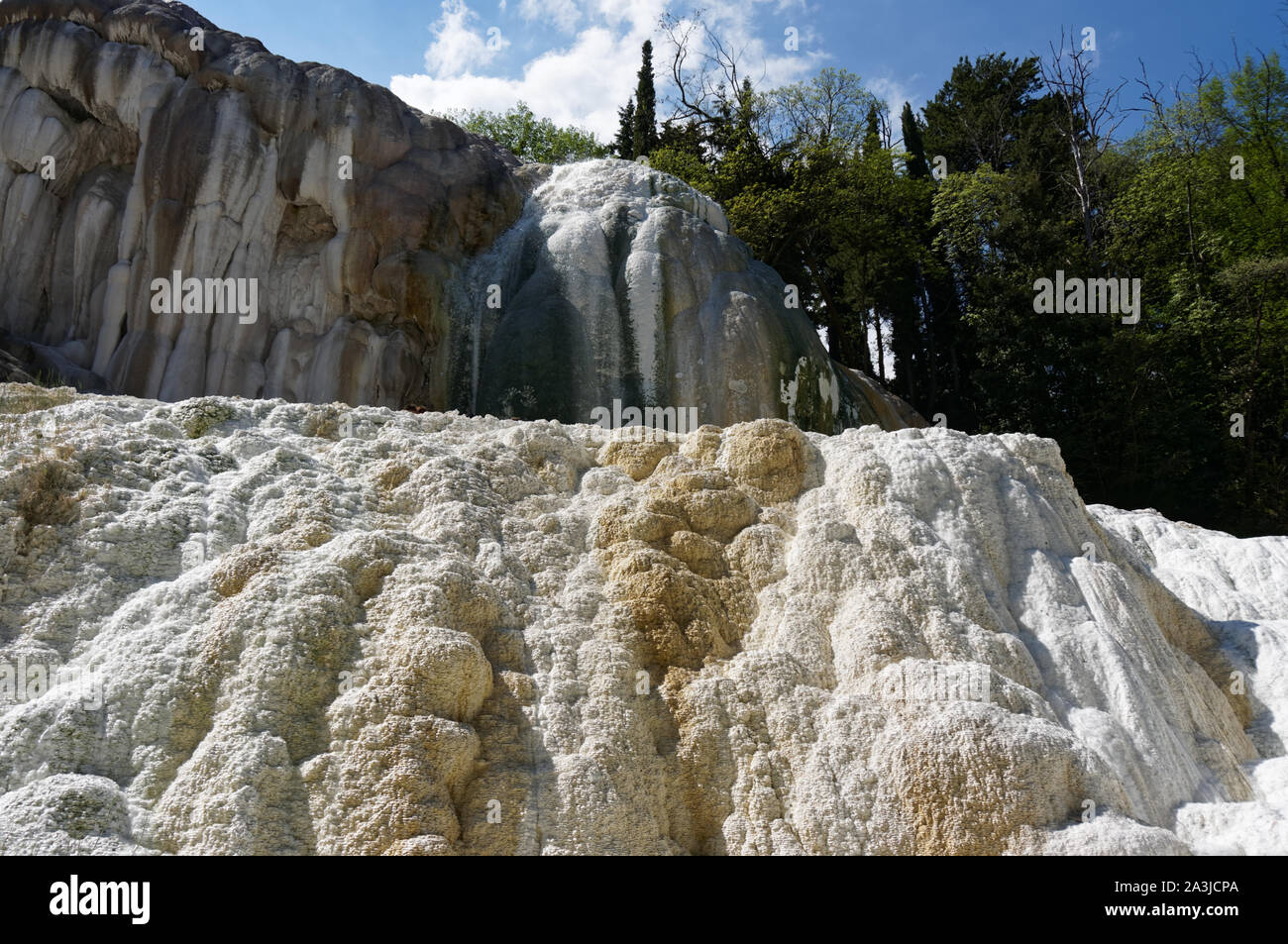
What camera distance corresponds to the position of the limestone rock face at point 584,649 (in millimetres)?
4762

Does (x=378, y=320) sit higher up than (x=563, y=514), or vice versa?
(x=378, y=320)

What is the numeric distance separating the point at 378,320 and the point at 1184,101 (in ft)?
65.8

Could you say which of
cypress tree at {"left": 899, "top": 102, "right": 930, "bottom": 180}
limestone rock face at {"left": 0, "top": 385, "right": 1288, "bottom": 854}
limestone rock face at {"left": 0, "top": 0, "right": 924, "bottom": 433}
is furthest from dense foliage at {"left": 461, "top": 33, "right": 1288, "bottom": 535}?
limestone rock face at {"left": 0, "top": 385, "right": 1288, "bottom": 854}

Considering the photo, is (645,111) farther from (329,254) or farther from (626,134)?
(329,254)

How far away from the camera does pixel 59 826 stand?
4.27 meters

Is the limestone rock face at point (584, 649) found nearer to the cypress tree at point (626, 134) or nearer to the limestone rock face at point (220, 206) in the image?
the limestone rock face at point (220, 206)

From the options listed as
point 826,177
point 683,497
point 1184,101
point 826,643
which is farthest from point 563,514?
point 1184,101

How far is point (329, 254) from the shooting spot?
593 inches

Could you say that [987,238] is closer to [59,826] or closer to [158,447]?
[158,447]

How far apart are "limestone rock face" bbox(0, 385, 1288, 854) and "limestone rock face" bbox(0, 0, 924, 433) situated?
6.40 meters

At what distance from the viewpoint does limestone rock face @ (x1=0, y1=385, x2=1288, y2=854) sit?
4762mm

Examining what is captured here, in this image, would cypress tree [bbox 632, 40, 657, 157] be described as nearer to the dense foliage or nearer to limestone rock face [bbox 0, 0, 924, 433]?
the dense foliage

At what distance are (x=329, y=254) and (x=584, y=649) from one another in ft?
36.5

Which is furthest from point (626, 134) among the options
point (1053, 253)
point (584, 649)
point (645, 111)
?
point (584, 649)
